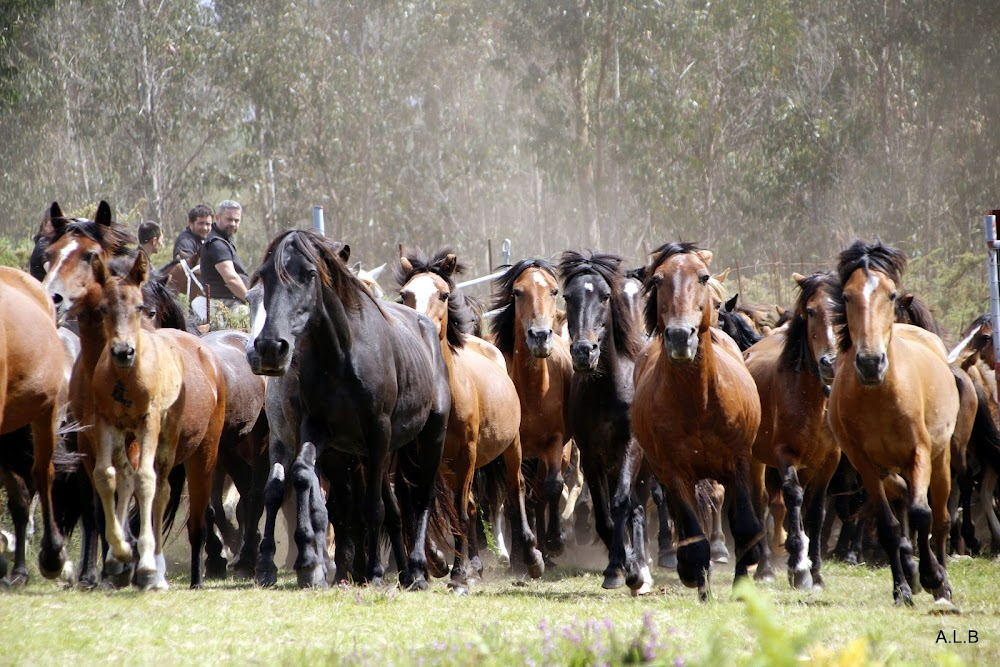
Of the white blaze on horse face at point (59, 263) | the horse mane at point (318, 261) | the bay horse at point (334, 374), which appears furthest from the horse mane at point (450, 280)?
the white blaze on horse face at point (59, 263)

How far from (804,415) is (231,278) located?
5.62 m

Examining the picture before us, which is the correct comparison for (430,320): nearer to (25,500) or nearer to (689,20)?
(25,500)

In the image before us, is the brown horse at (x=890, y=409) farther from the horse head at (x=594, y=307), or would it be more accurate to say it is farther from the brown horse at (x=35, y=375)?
the brown horse at (x=35, y=375)

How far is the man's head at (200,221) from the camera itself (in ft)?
42.5

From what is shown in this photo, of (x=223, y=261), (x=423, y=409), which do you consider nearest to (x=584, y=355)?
(x=423, y=409)

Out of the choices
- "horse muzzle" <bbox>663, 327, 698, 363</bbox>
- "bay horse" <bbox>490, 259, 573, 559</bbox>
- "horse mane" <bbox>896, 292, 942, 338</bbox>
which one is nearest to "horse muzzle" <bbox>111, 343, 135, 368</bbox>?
"horse muzzle" <bbox>663, 327, 698, 363</bbox>

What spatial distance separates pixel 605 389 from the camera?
31.2 feet

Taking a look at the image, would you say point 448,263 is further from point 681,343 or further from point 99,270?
point 99,270

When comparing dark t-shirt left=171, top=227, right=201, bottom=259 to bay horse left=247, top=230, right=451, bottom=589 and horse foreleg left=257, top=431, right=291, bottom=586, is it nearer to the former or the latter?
bay horse left=247, top=230, right=451, bottom=589

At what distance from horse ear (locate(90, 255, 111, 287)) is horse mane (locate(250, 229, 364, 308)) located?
981 millimetres

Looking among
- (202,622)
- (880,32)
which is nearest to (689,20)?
(880,32)

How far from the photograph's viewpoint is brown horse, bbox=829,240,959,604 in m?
7.48

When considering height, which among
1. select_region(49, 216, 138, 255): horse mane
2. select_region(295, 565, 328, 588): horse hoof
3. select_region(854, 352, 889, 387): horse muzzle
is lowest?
select_region(295, 565, 328, 588): horse hoof

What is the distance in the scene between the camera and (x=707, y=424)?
799cm
